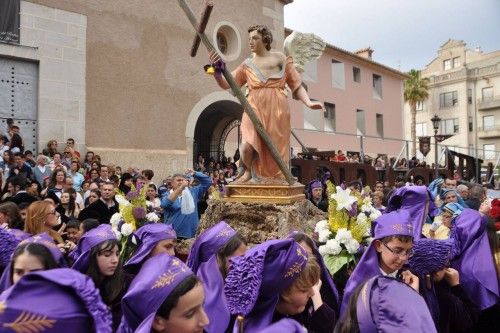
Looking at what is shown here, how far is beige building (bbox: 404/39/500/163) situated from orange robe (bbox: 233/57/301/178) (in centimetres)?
4214

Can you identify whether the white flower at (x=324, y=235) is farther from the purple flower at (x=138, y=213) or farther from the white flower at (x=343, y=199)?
the purple flower at (x=138, y=213)

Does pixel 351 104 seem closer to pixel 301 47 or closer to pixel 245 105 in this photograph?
pixel 301 47

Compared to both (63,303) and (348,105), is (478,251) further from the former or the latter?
(348,105)

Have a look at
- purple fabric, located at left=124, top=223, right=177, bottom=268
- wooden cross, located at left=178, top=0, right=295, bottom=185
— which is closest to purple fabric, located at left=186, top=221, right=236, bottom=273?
purple fabric, located at left=124, top=223, right=177, bottom=268

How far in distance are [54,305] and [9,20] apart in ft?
36.9

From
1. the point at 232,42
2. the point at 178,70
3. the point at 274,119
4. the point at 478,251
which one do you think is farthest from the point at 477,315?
the point at 232,42

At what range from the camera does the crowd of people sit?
150 cm

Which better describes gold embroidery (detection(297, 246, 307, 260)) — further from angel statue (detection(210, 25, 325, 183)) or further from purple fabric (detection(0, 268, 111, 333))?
angel statue (detection(210, 25, 325, 183))

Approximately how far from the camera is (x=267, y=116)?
5938 millimetres

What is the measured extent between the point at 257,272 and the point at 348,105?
80.5ft

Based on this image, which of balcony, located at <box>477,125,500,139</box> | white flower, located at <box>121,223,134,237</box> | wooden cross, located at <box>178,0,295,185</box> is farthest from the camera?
balcony, located at <box>477,125,500,139</box>

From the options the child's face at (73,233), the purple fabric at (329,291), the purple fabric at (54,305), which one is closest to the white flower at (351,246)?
the purple fabric at (329,291)

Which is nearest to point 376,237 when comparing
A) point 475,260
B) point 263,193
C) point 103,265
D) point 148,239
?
point 475,260

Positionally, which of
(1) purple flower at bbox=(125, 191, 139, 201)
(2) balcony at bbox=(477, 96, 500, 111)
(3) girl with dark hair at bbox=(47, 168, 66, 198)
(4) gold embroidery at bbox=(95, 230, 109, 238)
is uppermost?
(2) balcony at bbox=(477, 96, 500, 111)
